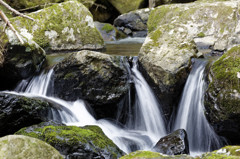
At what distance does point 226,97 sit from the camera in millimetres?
3994

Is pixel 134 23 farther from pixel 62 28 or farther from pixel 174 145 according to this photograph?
pixel 174 145

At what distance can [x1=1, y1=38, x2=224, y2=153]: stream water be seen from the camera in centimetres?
473

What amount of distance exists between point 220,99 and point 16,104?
138 inches

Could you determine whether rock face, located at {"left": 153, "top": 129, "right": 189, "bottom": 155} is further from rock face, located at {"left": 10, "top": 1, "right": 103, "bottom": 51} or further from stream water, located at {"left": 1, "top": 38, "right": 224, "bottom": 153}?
rock face, located at {"left": 10, "top": 1, "right": 103, "bottom": 51}

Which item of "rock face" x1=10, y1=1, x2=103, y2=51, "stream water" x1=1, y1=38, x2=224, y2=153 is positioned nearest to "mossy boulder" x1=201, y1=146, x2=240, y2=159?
"stream water" x1=1, y1=38, x2=224, y2=153

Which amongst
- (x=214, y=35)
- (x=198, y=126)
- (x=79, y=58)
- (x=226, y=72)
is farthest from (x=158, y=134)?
(x=214, y=35)

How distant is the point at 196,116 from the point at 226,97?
3.55 feet

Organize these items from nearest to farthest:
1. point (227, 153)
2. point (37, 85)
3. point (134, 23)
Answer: point (227, 153), point (37, 85), point (134, 23)

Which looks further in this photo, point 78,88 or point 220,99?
point 78,88

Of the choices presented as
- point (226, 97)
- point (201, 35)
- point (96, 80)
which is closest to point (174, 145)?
point (226, 97)

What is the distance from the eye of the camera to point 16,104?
4.17 m

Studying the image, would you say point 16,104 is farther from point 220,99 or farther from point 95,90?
point 220,99

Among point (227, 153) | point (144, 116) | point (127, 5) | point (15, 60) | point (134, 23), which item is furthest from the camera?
point (127, 5)

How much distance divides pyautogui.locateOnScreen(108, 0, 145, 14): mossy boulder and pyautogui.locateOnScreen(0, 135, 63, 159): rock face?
15459 mm
